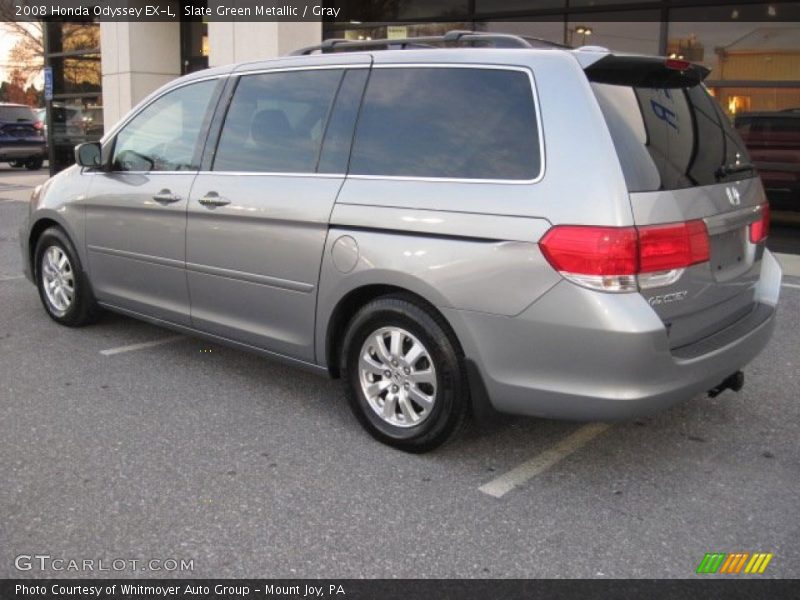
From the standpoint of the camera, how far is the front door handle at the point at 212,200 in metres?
4.36

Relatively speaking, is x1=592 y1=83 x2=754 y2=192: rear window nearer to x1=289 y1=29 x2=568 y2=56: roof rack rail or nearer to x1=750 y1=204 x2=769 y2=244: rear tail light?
x1=750 y1=204 x2=769 y2=244: rear tail light

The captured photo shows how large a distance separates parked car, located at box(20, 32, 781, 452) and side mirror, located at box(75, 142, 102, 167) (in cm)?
81

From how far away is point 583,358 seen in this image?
3162 mm

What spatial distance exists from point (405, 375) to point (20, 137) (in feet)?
70.0

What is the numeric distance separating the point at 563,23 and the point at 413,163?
8.09m

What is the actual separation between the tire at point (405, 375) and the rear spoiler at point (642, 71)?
1.22m

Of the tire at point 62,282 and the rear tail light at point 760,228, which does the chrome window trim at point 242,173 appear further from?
the rear tail light at point 760,228

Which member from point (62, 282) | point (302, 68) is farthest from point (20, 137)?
point (302, 68)

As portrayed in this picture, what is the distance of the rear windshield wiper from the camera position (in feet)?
11.9

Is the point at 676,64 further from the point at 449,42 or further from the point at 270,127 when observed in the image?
the point at 270,127

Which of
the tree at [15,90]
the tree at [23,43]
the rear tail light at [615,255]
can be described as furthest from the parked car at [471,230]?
the tree at [15,90]

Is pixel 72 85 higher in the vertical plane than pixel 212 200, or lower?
higher
